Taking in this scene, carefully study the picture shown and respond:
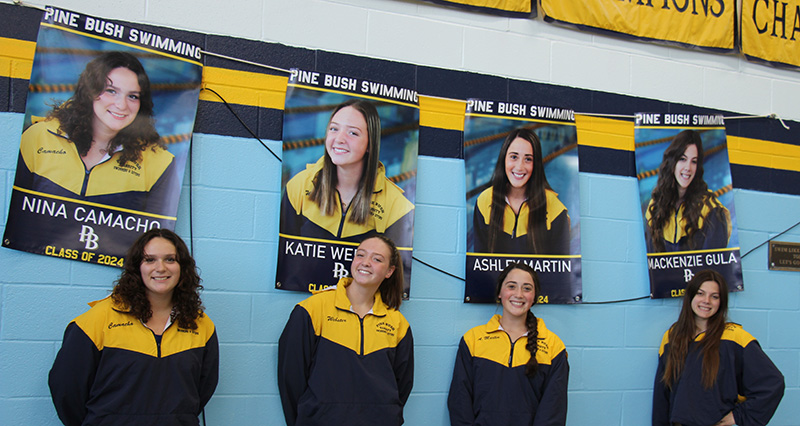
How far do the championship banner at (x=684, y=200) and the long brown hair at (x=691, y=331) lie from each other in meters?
0.21

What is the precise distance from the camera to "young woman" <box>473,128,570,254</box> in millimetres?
3006

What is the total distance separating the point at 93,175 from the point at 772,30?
370 cm

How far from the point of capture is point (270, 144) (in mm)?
2725

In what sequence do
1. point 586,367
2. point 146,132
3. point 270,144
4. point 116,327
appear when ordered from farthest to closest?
point 586,367
point 270,144
point 146,132
point 116,327

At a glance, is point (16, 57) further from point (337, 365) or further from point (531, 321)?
point (531, 321)

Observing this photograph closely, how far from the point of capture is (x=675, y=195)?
3.33m

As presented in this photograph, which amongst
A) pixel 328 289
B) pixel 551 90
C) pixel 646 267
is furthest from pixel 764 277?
pixel 328 289

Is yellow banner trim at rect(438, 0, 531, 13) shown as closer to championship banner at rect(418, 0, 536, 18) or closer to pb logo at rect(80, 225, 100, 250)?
championship banner at rect(418, 0, 536, 18)

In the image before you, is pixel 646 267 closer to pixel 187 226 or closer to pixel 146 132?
pixel 187 226

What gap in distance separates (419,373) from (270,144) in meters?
1.24

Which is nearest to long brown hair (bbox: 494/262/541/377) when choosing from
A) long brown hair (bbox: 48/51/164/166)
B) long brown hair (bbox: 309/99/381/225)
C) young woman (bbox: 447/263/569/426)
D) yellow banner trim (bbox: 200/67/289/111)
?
young woman (bbox: 447/263/569/426)

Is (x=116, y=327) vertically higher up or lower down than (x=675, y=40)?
lower down

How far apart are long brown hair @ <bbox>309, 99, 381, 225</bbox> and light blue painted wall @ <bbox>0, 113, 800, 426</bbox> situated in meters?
0.20

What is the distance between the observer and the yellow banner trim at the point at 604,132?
10.6ft
